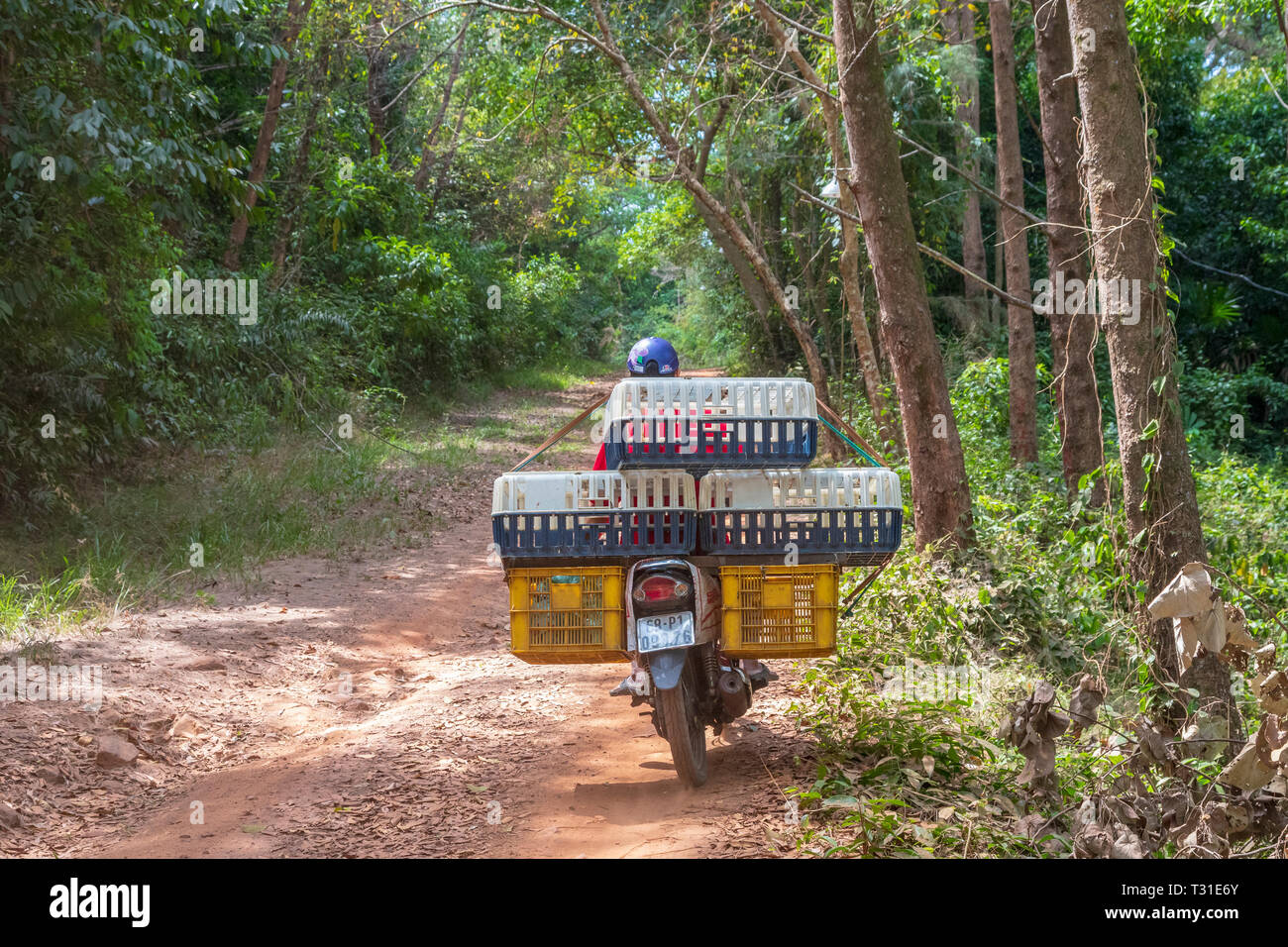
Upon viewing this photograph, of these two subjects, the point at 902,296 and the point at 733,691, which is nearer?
the point at 733,691

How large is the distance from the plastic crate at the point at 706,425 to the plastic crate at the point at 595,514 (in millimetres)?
132

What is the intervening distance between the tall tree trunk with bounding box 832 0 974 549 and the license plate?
374 cm

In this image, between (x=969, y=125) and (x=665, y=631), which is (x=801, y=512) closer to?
(x=665, y=631)

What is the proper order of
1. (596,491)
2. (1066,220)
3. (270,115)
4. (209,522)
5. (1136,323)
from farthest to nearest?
(270,115), (209,522), (1066,220), (1136,323), (596,491)

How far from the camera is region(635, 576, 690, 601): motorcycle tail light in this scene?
4.23 metres

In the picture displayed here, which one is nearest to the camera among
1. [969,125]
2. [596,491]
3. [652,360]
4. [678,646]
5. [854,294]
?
[678,646]

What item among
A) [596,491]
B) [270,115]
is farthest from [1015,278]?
[270,115]

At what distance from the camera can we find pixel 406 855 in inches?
159

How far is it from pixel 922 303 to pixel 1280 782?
4702 mm

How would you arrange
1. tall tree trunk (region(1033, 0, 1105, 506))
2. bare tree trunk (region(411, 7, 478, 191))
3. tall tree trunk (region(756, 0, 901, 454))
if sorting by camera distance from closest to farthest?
tall tree trunk (region(1033, 0, 1105, 506)) → tall tree trunk (region(756, 0, 901, 454)) → bare tree trunk (region(411, 7, 478, 191))

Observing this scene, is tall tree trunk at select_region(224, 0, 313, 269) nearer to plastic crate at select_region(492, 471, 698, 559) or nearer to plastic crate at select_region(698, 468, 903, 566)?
plastic crate at select_region(492, 471, 698, 559)

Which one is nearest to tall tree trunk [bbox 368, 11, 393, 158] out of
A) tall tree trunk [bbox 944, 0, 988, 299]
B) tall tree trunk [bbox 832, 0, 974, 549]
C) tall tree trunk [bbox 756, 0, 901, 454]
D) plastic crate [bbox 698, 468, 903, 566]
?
tall tree trunk [bbox 944, 0, 988, 299]

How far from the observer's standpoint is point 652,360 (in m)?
5.00

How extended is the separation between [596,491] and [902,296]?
4.03 meters
